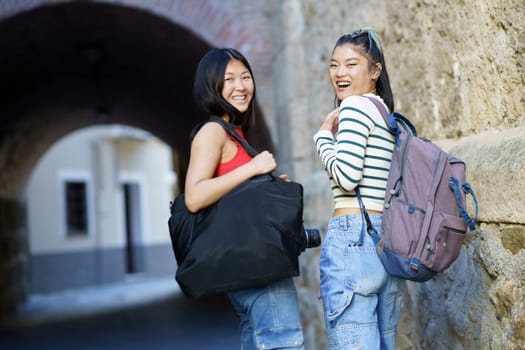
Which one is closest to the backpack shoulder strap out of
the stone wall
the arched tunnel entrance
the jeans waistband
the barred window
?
the jeans waistband

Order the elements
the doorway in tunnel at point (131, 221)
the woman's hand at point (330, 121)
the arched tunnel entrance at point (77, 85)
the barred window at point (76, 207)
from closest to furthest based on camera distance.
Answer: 1. the woman's hand at point (330, 121)
2. the arched tunnel entrance at point (77, 85)
3. the barred window at point (76, 207)
4. the doorway in tunnel at point (131, 221)

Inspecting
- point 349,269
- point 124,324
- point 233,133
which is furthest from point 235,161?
point 124,324

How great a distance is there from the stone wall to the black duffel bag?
0.65 m

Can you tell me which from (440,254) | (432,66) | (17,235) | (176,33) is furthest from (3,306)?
(440,254)

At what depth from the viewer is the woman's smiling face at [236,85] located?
2391 mm

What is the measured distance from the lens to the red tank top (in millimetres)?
2312

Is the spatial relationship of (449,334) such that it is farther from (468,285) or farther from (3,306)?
(3,306)

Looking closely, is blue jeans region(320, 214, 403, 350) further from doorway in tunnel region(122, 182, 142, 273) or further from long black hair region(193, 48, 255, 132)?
doorway in tunnel region(122, 182, 142, 273)

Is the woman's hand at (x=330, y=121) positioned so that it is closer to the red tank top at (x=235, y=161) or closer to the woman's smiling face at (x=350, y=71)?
the woman's smiling face at (x=350, y=71)

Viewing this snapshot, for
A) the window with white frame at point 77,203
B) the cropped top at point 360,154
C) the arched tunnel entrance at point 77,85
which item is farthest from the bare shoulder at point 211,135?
the window with white frame at point 77,203

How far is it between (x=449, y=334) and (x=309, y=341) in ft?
9.73

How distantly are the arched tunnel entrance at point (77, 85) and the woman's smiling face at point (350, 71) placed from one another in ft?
16.6

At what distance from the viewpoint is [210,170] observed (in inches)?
88.8

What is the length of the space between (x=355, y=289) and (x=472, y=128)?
94 cm
